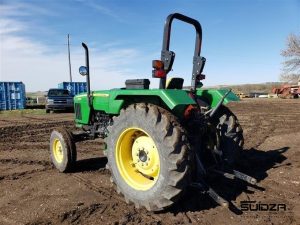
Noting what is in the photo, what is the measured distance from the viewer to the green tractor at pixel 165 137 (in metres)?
3.91

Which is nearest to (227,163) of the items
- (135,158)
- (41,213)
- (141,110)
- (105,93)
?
(135,158)

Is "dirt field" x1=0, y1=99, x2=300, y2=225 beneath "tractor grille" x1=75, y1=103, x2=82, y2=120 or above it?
beneath

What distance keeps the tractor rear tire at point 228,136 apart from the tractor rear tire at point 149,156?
56.1 inches

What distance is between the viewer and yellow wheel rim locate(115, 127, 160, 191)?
4.42m

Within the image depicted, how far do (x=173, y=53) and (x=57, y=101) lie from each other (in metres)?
19.7

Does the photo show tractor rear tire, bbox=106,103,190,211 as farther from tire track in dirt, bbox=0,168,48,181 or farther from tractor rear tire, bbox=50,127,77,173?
tire track in dirt, bbox=0,168,48,181

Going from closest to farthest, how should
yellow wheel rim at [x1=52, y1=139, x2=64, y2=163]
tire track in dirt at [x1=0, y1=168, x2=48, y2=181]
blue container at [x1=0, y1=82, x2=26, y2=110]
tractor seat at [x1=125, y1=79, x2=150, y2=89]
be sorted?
1. tractor seat at [x1=125, y1=79, x2=150, y2=89]
2. tire track in dirt at [x1=0, y1=168, x2=48, y2=181]
3. yellow wheel rim at [x1=52, y1=139, x2=64, y2=163]
4. blue container at [x1=0, y1=82, x2=26, y2=110]

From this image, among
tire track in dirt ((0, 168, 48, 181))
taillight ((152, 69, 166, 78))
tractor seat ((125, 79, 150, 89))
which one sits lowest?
tire track in dirt ((0, 168, 48, 181))

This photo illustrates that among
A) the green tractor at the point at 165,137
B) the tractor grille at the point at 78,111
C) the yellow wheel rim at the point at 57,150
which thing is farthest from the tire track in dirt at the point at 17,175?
the tractor grille at the point at 78,111

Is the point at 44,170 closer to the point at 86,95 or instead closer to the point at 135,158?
the point at 86,95

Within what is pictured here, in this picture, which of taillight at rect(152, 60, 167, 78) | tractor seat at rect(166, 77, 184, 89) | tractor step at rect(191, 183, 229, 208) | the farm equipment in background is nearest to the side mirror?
tractor seat at rect(166, 77, 184, 89)

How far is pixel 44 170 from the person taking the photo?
21.4ft

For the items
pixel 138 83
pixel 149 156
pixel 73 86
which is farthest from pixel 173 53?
pixel 73 86

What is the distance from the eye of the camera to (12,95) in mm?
27422
